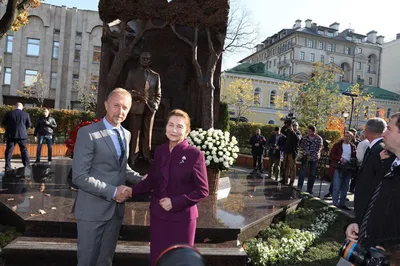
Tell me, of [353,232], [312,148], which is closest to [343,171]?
[312,148]

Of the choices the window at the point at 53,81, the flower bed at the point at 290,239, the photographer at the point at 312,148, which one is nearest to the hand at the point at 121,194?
the flower bed at the point at 290,239

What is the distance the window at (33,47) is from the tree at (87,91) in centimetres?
625

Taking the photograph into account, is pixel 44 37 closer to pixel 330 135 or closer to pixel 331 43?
pixel 330 135

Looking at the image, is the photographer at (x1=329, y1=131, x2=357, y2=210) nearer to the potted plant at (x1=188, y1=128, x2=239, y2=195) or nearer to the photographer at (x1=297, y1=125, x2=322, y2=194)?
the photographer at (x1=297, y1=125, x2=322, y2=194)

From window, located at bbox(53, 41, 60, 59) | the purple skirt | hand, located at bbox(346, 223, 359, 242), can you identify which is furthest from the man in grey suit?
window, located at bbox(53, 41, 60, 59)

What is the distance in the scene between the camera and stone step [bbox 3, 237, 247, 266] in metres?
3.97

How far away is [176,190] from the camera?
301 cm

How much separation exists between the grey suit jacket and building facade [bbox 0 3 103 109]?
3844cm

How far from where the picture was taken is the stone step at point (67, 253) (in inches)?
156

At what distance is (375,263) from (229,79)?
155 ft

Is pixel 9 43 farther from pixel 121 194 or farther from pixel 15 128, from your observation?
pixel 121 194

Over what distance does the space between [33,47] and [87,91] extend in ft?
30.4

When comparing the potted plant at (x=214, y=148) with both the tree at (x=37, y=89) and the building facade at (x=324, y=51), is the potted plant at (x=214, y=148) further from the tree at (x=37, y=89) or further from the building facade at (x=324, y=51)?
the building facade at (x=324, y=51)

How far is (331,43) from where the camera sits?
254ft
